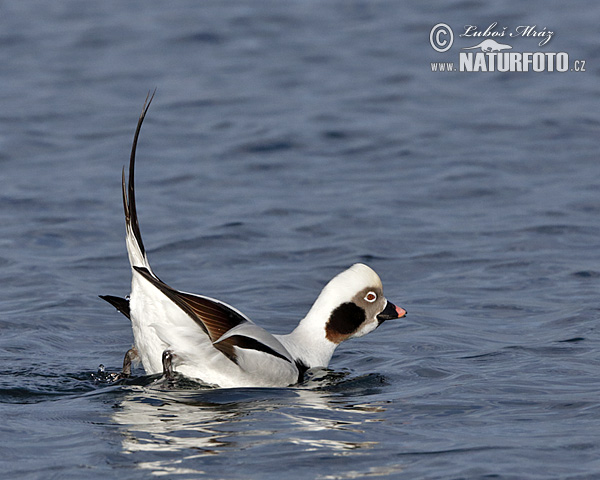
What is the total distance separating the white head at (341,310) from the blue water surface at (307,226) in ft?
0.68

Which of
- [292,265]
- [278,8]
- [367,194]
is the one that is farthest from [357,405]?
[278,8]

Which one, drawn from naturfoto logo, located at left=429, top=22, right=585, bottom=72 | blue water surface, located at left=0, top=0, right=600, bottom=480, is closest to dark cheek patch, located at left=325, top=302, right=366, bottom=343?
blue water surface, located at left=0, top=0, right=600, bottom=480

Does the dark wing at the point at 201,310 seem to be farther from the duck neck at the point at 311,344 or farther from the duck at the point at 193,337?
the duck neck at the point at 311,344

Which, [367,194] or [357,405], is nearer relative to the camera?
[357,405]

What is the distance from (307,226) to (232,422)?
17.0 feet

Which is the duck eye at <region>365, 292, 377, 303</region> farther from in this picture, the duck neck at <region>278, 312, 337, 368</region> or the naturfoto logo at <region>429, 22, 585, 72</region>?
the naturfoto logo at <region>429, 22, 585, 72</region>

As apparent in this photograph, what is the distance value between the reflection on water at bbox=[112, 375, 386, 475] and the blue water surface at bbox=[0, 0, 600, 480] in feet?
0.06

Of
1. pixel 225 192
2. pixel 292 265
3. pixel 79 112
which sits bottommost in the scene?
pixel 292 265

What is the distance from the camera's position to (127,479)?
439 cm

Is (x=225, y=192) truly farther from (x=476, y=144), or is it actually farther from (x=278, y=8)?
(x=278, y=8)

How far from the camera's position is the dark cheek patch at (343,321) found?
6.57 metres

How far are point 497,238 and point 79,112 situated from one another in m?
7.42

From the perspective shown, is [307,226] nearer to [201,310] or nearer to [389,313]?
[389,313]

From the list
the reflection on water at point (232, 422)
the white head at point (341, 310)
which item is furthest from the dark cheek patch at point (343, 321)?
the reflection on water at point (232, 422)
